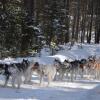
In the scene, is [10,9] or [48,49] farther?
[48,49]

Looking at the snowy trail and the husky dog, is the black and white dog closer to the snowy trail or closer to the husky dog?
the snowy trail

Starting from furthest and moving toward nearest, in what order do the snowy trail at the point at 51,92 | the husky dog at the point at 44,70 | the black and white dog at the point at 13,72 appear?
the husky dog at the point at 44,70, the black and white dog at the point at 13,72, the snowy trail at the point at 51,92

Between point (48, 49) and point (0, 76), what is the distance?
47.8ft

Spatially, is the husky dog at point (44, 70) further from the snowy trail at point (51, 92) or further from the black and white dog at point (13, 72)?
the black and white dog at point (13, 72)

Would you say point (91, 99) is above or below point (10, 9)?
below

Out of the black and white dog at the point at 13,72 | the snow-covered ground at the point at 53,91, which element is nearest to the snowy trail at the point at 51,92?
the snow-covered ground at the point at 53,91

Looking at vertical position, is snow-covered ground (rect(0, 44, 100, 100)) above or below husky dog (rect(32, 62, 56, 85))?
below

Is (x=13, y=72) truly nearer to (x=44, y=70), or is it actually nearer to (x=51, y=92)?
(x=51, y=92)

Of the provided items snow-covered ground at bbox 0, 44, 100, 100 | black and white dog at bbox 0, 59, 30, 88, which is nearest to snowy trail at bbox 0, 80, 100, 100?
snow-covered ground at bbox 0, 44, 100, 100

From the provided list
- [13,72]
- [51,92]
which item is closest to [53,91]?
[51,92]

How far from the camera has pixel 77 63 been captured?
18312mm

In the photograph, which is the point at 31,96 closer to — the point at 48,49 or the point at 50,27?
the point at 48,49

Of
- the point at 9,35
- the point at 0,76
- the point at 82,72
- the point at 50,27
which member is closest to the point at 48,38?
the point at 50,27

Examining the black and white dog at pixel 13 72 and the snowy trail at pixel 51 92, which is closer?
the snowy trail at pixel 51 92
